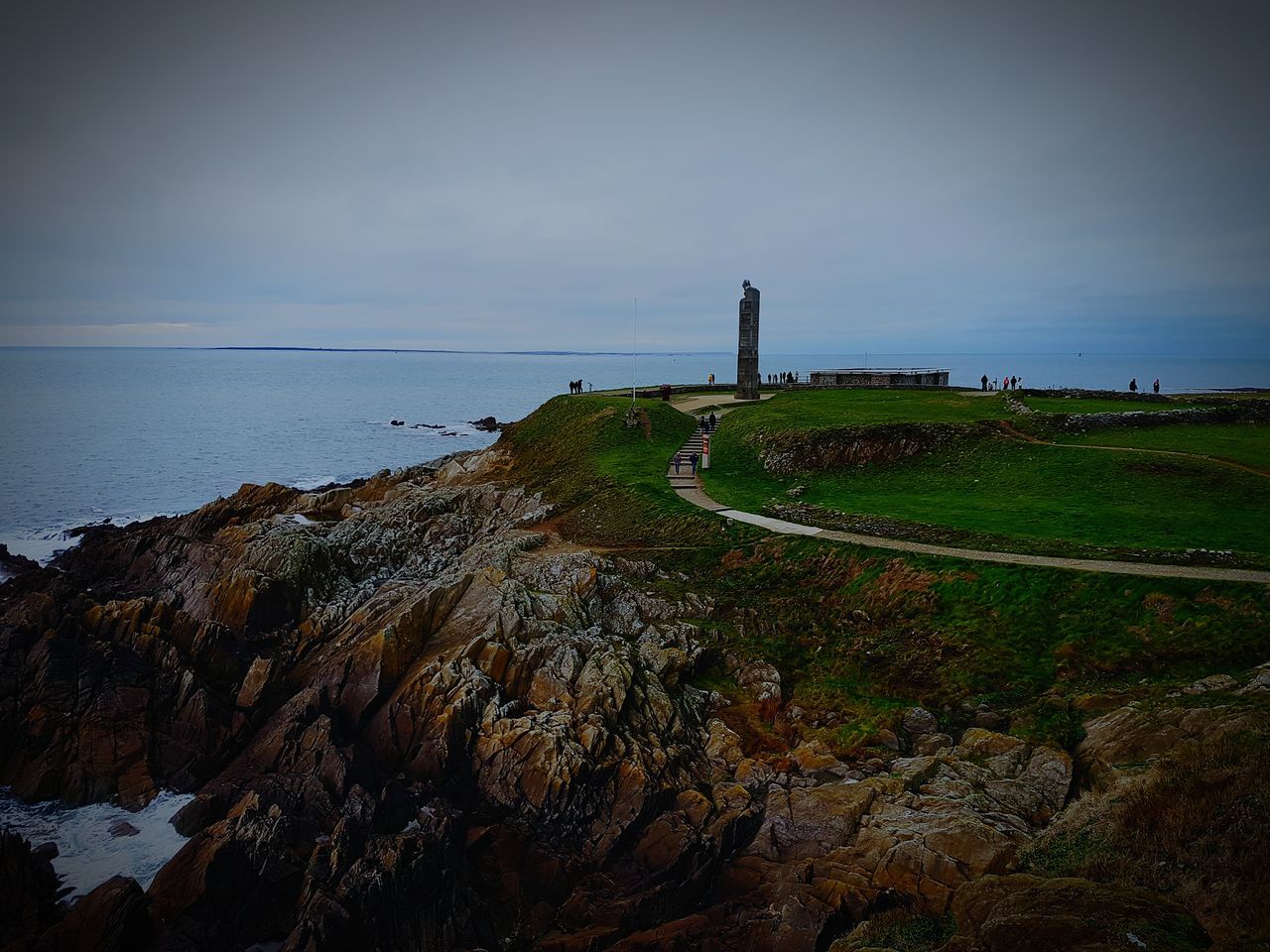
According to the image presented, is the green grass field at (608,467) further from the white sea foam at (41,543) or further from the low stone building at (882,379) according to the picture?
the white sea foam at (41,543)

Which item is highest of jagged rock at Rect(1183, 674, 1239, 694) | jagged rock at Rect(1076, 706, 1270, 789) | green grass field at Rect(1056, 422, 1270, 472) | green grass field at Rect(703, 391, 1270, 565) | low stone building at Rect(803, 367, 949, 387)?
low stone building at Rect(803, 367, 949, 387)

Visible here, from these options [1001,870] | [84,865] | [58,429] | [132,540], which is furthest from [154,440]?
[1001,870]

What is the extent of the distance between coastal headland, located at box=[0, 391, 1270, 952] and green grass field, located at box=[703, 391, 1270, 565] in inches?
11.0

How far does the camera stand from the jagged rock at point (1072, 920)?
973 centimetres

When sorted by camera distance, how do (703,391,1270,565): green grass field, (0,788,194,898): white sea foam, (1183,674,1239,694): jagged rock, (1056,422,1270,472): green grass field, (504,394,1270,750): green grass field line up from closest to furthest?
(1183,674,1239,694): jagged rock → (0,788,194,898): white sea foam → (504,394,1270,750): green grass field → (703,391,1270,565): green grass field → (1056,422,1270,472): green grass field

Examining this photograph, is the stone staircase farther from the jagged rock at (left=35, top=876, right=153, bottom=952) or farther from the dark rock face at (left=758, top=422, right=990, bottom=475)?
the jagged rock at (left=35, top=876, right=153, bottom=952)

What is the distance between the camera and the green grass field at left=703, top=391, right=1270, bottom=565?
2478 cm

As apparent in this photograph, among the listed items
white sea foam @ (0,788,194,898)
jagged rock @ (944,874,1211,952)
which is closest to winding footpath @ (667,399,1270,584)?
jagged rock @ (944,874,1211,952)

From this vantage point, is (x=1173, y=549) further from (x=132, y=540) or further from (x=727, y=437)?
(x=132, y=540)

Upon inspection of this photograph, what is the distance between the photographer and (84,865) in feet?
56.9

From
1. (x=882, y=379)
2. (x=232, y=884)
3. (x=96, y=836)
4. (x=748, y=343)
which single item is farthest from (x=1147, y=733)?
(x=882, y=379)

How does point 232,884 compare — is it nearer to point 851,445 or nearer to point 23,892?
point 23,892

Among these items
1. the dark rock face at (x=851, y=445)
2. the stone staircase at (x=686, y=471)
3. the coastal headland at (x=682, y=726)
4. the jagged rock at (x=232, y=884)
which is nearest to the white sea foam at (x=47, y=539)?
the coastal headland at (x=682, y=726)

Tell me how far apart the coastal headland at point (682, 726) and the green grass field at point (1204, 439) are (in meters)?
1.57
